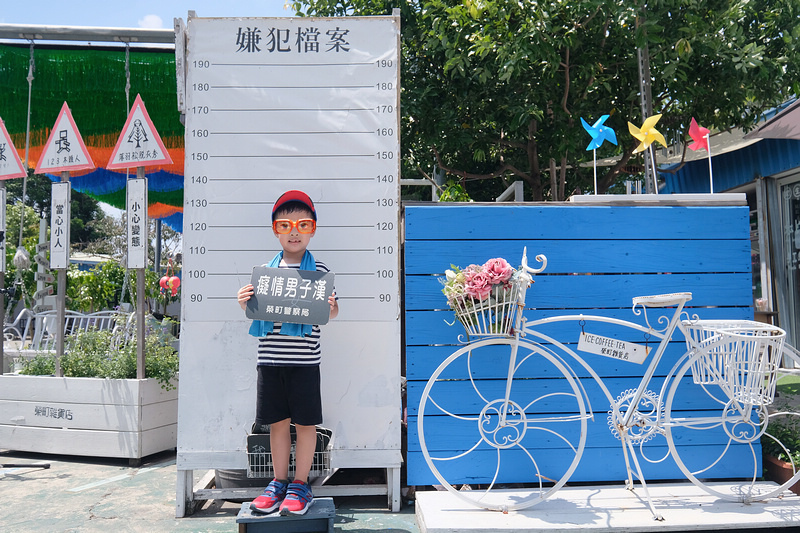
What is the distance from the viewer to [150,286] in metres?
11.0

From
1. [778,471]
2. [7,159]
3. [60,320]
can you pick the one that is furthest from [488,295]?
[7,159]

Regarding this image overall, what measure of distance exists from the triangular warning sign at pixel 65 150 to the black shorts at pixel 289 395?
117 inches

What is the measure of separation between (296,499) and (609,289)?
7.34 feet

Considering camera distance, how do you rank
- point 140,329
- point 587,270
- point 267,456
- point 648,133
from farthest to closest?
point 140,329 → point 648,133 → point 587,270 → point 267,456

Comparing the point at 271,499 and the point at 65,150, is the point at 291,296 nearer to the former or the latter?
the point at 271,499

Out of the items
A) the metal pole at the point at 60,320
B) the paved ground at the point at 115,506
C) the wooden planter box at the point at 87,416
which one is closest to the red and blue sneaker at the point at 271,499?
the paved ground at the point at 115,506

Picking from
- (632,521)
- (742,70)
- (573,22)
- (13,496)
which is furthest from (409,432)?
(742,70)

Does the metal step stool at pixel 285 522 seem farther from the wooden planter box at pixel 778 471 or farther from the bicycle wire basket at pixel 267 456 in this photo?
the wooden planter box at pixel 778 471

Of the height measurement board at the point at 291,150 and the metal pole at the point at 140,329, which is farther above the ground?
the height measurement board at the point at 291,150

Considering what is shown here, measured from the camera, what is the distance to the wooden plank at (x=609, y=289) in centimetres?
370

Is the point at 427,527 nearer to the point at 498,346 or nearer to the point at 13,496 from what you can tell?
the point at 498,346

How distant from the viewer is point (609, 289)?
376cm

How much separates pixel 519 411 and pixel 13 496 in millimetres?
3365

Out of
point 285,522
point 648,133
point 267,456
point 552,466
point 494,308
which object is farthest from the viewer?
point 648,133
